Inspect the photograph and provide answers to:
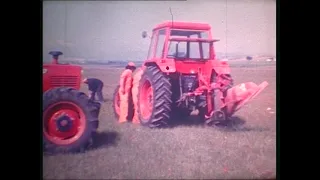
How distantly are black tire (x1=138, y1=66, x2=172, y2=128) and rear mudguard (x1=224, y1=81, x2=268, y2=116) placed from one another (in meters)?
0.52

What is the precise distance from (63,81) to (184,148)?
3.80ft

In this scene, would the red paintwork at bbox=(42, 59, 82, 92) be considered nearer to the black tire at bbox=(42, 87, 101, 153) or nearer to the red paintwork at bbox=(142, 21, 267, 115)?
the black tire at bbox=(42, 87, 101, 153)

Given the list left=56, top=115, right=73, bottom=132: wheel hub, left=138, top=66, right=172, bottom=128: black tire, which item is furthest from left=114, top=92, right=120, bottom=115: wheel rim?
left=56, top=115, right=73, bottom=132: wheel hub

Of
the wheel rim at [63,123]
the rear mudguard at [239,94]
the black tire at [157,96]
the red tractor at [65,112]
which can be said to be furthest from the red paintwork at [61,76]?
the rear mudguard at [239,94]

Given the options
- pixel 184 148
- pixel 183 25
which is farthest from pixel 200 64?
pixel 184 148

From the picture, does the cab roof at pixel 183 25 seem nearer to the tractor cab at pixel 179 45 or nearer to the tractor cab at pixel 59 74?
the tractor cab at pixel 179 45

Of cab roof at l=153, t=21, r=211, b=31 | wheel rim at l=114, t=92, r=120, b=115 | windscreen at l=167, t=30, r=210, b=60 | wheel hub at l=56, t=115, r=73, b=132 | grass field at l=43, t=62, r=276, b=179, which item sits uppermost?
cab roof at l=153, t=21, r=211, b=31

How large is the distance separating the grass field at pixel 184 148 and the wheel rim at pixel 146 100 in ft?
0.45

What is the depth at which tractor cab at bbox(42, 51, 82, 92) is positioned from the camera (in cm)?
332

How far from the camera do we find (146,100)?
3.43 m

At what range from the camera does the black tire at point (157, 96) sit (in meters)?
3.39
